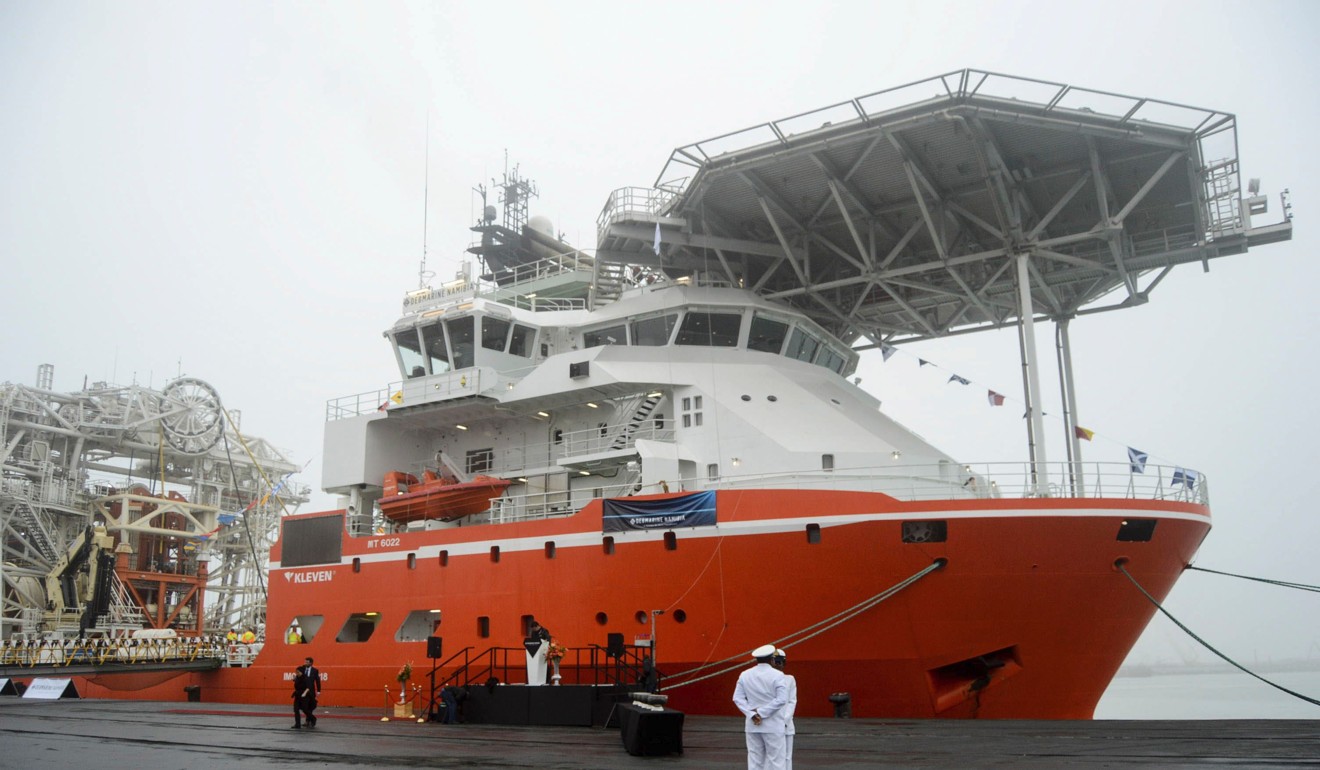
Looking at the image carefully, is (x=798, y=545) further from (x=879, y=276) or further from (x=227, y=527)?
(x=227, y=527)

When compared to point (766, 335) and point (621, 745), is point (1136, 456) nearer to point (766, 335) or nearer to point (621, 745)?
point (766, 335)

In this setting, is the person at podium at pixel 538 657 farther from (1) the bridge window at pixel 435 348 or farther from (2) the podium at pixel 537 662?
(1) the bridge window at pixel 435 348

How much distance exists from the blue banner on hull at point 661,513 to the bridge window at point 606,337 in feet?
17.2

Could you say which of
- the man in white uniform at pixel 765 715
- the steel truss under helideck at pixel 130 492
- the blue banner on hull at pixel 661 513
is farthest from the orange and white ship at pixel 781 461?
the steel truss under helideck at pixel 130 492

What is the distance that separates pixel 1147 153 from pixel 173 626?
42031 mm

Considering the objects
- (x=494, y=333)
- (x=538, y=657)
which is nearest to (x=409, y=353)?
(x=494, y=333)

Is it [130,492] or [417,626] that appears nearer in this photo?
[417,626]

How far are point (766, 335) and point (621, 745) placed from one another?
1123 cm

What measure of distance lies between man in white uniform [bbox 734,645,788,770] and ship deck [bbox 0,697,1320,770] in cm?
185

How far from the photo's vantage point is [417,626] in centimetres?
2036

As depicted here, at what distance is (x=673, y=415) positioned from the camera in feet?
63.6

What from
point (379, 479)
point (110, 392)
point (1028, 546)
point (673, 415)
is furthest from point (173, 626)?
point (1028, 546)

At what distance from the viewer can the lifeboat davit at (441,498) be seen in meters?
20.4

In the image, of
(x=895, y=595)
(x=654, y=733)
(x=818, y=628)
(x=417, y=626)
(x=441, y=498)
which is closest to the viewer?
(x=654, y=733)
